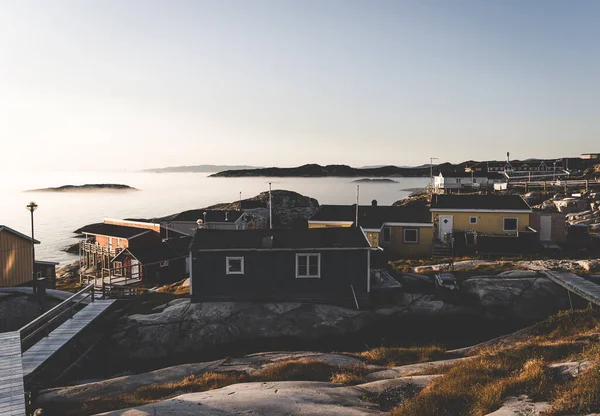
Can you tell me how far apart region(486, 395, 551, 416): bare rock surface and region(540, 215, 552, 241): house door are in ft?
109

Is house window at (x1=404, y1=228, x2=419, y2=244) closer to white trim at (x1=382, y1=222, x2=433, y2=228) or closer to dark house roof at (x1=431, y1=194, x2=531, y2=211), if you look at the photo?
white trim at (x1=382, y1=222, x2=433, y2=228)

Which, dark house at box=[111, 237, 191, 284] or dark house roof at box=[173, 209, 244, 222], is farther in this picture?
dark house roof at box=[173, 209, 244, 222]

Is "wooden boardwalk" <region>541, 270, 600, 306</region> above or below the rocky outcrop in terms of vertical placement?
above

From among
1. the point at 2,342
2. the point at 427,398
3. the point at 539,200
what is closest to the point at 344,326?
the point at 427,398

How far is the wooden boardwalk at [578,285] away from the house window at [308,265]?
43.7 ft

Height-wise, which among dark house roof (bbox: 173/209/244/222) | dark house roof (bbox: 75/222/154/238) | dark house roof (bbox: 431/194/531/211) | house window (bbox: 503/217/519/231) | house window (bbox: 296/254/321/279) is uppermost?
dark house roof (bbox: 431/194/531/211)

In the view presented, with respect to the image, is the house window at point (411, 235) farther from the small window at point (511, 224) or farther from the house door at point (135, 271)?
the house door at point (135, 271)

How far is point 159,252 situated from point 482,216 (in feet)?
99.8

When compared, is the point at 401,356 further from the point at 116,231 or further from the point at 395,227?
the point at 116,231

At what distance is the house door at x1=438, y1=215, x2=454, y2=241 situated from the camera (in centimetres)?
4047

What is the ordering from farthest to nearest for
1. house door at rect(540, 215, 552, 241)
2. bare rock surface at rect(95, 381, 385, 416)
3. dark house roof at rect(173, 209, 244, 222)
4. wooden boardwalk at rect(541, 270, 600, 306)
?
dark house roof at rect(173, 209, 244, 222) → house door at rect(540, 215, 552, 241) → wooden boardwalk at rect(541, 270, 600, 306) → bare rock surface at rect(95, 381, 385, 416)

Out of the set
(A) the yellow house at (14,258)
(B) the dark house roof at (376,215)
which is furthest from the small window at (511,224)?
(A) the yellow house at (14,258)

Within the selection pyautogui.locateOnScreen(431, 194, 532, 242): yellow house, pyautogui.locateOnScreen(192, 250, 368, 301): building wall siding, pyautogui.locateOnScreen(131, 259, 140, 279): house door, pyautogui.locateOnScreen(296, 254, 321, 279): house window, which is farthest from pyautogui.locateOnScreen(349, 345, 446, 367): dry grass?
pyautogui.locateOnScreen(131, 259, 140, 279): house door

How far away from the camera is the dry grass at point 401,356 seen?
55.7 feet
